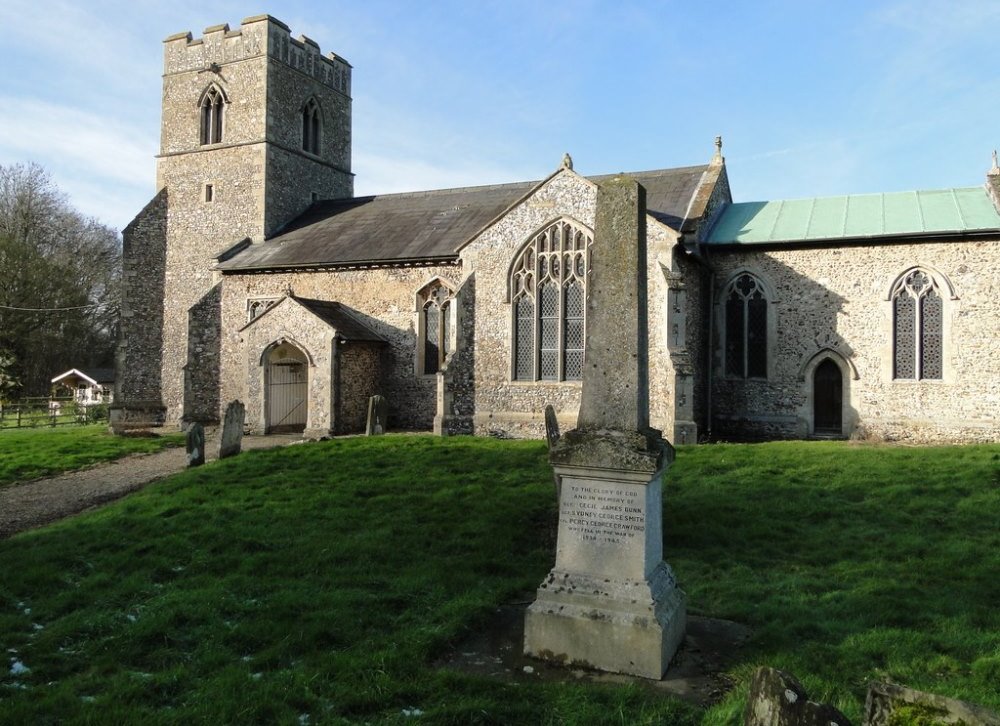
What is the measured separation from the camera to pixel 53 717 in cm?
467

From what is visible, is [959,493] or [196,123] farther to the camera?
[196,123]

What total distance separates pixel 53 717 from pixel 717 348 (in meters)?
17.3

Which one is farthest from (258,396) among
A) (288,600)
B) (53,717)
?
(53,717)

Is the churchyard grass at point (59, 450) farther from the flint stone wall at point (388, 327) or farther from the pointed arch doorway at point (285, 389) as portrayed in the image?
the flint stone wall at point (388, 327)

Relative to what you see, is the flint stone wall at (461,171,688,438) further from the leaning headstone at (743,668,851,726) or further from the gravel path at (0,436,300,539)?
the leaning headstone at (743,668,851,726)

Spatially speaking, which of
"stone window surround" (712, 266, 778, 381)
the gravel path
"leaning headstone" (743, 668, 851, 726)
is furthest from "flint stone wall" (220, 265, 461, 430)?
"leaning headstone" (743, 668, 851, 726)

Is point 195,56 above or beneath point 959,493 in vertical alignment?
above

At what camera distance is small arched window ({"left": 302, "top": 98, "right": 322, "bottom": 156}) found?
27177 millimetres

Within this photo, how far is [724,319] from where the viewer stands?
19406mm

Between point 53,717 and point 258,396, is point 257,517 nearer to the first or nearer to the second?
point 53,717

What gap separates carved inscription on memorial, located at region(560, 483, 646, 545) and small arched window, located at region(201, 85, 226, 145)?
24.6 metres

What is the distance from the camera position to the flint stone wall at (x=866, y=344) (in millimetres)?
17000

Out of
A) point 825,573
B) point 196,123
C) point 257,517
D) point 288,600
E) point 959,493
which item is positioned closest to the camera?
point 288,600

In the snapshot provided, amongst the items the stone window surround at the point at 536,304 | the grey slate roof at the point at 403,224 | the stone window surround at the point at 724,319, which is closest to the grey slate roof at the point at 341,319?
the grey slate roof at the point at 403,224
